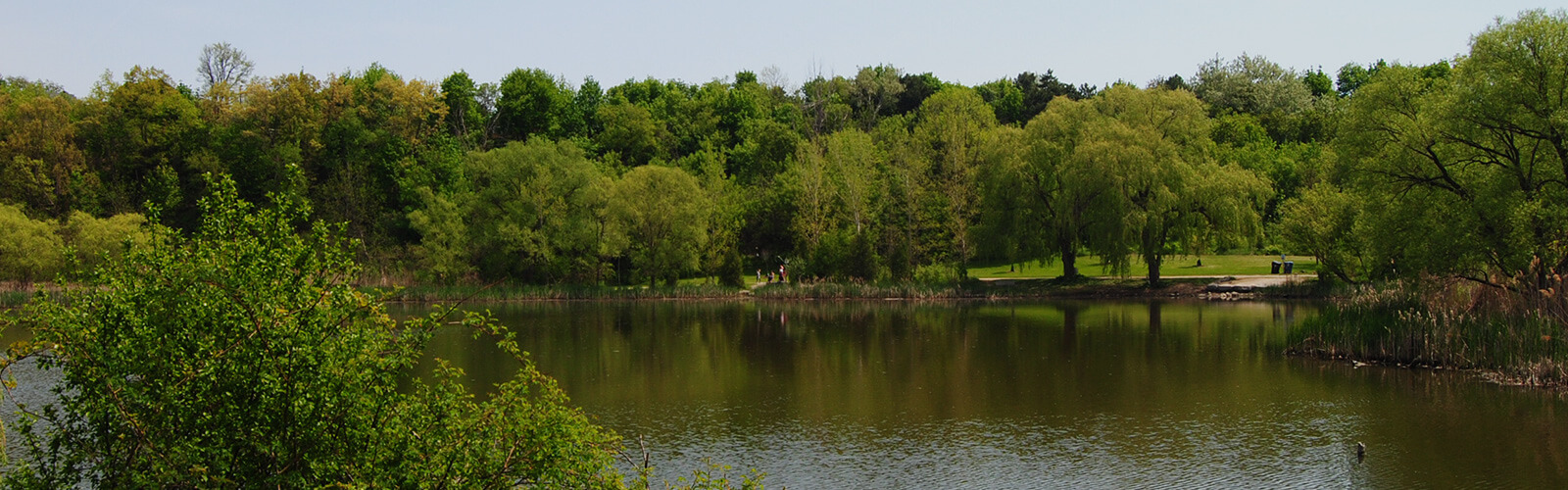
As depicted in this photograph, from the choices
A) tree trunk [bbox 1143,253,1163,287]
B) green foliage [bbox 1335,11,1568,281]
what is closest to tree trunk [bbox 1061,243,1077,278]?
tree trunk [bbox 1143,253,1163,287]

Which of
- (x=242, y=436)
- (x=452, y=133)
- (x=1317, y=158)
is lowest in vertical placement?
(x=242, y=436)

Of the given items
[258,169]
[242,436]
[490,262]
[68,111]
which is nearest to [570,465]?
[242,436]

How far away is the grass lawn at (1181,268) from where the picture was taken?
173ft

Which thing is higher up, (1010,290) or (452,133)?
(452,133)

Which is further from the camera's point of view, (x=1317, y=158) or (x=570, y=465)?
(x=1317, y=158)

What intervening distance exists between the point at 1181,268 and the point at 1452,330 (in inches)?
1209

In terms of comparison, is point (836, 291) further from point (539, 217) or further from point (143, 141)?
point (143, 141)

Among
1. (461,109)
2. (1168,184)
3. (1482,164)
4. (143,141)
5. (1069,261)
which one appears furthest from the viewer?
(461,109)

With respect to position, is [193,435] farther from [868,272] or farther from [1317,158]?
[1317,158]

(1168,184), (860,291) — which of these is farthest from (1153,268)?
(860,291)

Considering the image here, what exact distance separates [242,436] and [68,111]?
214ft

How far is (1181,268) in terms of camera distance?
54781 millimetres

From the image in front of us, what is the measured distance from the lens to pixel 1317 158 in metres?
53.6

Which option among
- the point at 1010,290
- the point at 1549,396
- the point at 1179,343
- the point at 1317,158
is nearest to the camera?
the point at 1549,396
